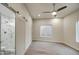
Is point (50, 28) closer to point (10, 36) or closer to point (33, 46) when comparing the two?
point (33, 46)

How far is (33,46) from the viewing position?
2.36 metres

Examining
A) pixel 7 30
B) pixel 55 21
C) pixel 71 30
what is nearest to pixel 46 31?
pixel 55 21

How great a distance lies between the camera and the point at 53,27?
2316mm

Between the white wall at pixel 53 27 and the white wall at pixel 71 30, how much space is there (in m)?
0.11

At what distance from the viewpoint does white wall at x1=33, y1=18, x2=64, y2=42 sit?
7.28 feet

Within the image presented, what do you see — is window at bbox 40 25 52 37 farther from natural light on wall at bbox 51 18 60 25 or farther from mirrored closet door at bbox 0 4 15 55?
mirrored closet door at bbox 0 4 15 55

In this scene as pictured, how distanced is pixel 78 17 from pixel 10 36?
149 cm

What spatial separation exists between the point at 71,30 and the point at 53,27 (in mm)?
429

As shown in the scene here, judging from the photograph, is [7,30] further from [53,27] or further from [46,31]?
[53,27]

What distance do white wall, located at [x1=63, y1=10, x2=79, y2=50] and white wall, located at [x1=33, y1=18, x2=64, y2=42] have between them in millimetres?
113

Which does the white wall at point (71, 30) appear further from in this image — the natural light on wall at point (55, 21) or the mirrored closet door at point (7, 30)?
the mirrored closet door at point (7, 30)

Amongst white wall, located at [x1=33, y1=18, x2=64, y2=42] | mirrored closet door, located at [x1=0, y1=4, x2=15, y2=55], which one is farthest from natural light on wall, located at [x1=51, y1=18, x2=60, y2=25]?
mirrored closet door, located at [x1=0, y1=4, x2=15, y2=55]

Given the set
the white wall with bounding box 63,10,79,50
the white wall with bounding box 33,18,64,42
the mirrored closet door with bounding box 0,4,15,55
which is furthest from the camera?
the white wall with bounding box 33,18,64,42

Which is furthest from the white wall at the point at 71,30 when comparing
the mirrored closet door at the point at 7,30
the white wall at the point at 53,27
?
the mirrored closet door at the point at 7,30
